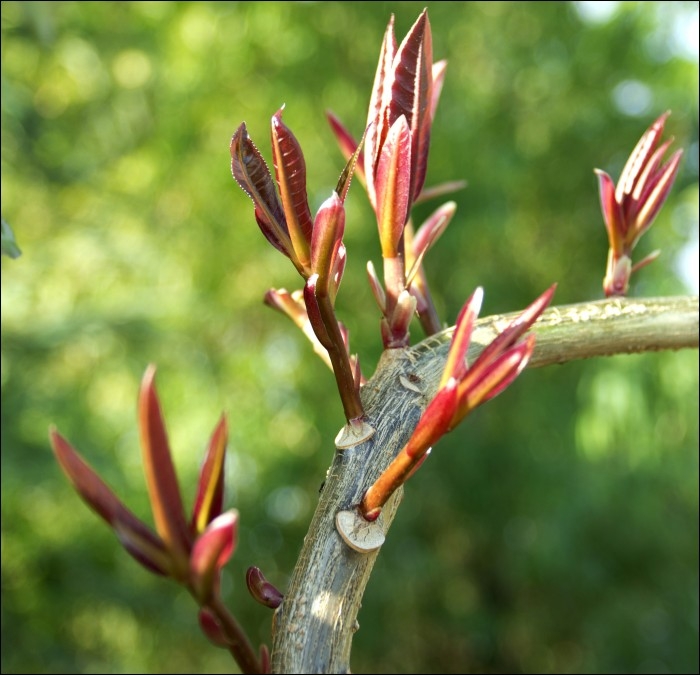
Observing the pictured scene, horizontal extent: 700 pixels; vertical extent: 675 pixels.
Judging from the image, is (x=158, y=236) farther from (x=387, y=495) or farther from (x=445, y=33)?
(x=387, y=495)

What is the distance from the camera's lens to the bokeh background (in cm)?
266

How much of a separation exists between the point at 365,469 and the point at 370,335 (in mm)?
2469

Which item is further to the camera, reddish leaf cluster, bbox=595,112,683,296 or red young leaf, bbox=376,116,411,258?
reddish leaf cluster, bbox=595,112,683,296

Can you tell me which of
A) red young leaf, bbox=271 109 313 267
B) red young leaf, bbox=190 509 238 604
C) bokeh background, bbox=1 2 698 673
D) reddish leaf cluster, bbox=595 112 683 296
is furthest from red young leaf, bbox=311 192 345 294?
bokeh background, bbox=1 2 698 673

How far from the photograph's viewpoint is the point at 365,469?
339 mm

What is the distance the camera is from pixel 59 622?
Answer: 279 centimetres

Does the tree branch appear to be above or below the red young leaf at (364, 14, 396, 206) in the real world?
below

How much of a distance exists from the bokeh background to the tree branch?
82.6 inches

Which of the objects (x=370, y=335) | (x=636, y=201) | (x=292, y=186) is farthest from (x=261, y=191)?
(x=370, y=335)

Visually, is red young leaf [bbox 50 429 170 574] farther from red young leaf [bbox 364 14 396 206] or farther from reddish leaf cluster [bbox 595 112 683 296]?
reddish leaf cluster [bbox 595 112 683 296]

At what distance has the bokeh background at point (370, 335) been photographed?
105 inches

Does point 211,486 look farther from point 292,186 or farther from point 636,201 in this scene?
point 636,201

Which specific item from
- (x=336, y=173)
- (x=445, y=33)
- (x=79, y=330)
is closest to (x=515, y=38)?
(x=445, y=33)

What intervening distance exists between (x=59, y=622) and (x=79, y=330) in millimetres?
1047
